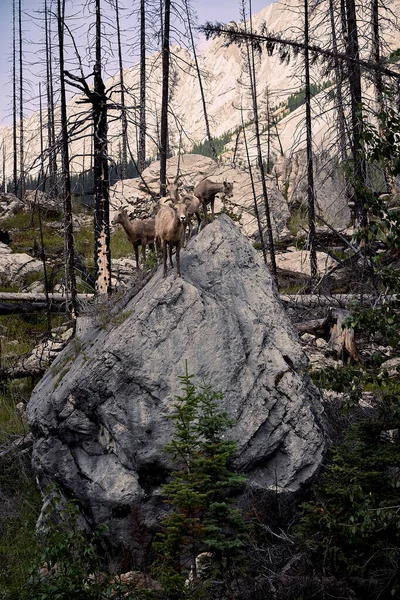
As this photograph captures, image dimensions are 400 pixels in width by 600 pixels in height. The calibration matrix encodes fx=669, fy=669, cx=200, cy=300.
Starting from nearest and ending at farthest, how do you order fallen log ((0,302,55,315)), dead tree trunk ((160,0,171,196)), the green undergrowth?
the green undergrowth
fallen log ((0,302,55,315))
dead tree trunk ((160,0,171,196))

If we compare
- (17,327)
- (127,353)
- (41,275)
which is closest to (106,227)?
(127,353)

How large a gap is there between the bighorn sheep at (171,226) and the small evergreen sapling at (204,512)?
1.75 metres

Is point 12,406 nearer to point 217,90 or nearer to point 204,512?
point 204,512

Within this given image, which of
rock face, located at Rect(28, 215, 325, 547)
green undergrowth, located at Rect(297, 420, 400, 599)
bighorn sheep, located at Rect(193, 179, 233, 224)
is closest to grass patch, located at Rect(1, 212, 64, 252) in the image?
bighorn sheep, located at Rect(193, 179, 233, 224)

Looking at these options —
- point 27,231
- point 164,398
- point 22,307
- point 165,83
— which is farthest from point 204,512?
point 27,231

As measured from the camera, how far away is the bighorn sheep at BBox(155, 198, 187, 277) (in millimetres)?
7723

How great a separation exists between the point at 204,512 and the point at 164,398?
55.3 inches

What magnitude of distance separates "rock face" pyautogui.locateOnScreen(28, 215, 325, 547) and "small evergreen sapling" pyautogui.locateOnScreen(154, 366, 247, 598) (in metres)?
0.86

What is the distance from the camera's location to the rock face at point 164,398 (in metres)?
7.66

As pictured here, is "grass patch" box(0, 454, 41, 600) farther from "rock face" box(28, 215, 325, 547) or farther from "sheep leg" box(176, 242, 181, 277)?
"sheep leg" box(176, 242, 181, 277)

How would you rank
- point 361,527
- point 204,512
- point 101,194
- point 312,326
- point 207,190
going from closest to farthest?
point 361,527
point 204,512
point 207,190
point 101,194
point 312,326

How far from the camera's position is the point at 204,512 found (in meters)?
6.87

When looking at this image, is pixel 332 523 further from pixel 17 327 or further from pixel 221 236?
pixel 17 327

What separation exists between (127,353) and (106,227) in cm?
576
